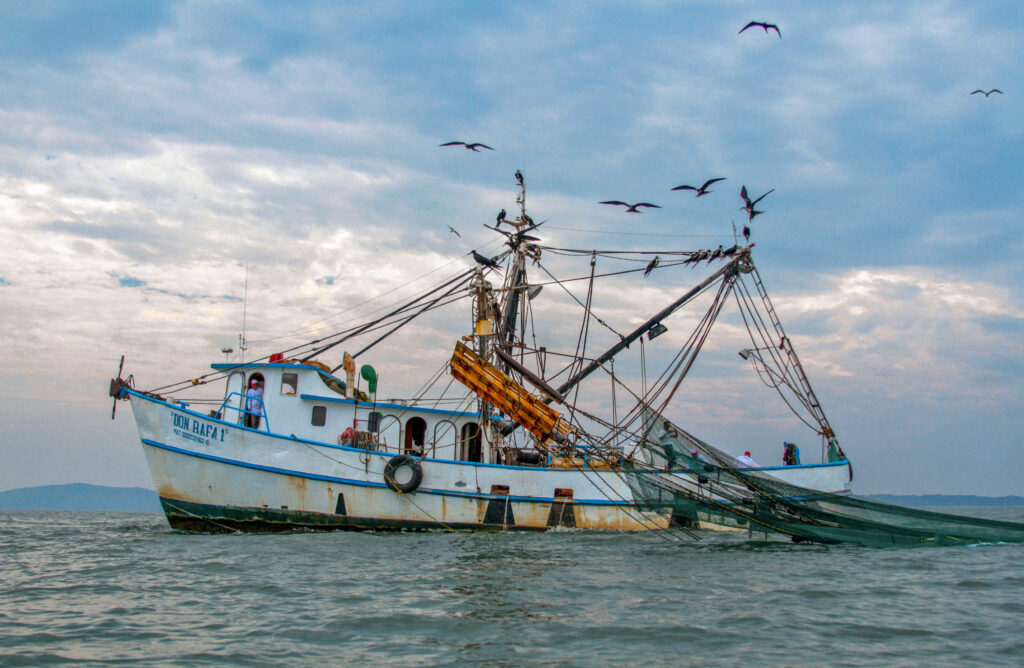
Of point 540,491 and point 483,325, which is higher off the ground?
point 483,325

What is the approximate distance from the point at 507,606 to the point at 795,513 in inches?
333

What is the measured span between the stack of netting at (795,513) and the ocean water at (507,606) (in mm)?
577

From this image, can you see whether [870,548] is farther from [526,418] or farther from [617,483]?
[526,418]

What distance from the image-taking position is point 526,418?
722 inches

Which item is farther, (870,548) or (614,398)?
(614,398)

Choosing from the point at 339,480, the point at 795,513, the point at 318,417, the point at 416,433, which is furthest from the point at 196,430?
the point at 795,513

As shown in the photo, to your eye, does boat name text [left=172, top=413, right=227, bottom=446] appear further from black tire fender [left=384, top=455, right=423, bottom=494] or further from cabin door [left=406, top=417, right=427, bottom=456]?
cabin door [left=406, top=417, right=427, bottom=456]

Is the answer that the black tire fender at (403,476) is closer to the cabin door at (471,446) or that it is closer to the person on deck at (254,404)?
the cabin door at (471,446)

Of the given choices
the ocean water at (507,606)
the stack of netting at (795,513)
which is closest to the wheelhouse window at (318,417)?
the ocean water at (507,606)

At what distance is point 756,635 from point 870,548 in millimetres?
8511

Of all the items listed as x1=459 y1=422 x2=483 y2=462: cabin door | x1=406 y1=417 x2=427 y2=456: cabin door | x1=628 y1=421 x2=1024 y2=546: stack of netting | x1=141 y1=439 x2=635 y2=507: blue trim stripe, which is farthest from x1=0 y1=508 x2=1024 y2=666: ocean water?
x1=459 y1=422 x2=483 y2=462: cabin door

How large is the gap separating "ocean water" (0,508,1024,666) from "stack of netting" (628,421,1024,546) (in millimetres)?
577

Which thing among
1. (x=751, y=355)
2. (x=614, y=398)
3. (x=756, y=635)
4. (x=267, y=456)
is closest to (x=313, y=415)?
(x=267, y=456)

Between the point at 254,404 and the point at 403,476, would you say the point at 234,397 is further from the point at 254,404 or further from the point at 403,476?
the point at 403,476
